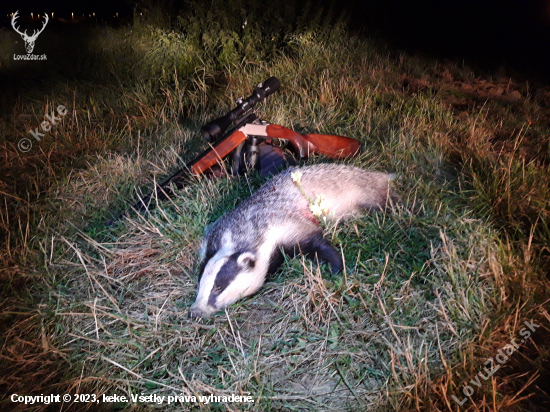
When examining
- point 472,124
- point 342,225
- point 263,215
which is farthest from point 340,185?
point 472,124

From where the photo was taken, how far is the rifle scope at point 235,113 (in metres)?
3.20

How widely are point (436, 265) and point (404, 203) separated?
0.98 metres

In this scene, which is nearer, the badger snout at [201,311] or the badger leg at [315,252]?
the badger snout at [201,311]

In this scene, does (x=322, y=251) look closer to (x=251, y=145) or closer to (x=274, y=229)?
(x=274, y=229)

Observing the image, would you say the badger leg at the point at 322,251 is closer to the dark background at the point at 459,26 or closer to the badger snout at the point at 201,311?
the badger snout at the point at 201,311

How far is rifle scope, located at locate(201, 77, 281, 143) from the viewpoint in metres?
3.20

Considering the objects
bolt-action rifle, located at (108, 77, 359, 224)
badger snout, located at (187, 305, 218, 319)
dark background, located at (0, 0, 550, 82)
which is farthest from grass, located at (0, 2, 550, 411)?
dark background, located at (0, 0, 550, 82)

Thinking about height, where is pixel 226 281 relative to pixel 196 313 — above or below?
above

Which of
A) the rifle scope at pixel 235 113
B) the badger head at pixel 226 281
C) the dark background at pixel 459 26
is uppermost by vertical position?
the dark background at pixel 459 26

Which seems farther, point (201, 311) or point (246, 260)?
point (246, 260)

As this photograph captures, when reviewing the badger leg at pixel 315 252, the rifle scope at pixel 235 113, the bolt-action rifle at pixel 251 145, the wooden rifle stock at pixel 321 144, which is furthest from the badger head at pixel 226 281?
the wooden rifle stock at pixel 321 144

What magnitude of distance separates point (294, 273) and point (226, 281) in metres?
0.46

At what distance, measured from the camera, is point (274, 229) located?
262cm

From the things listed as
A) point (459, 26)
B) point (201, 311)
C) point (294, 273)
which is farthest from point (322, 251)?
point (459, 26)
